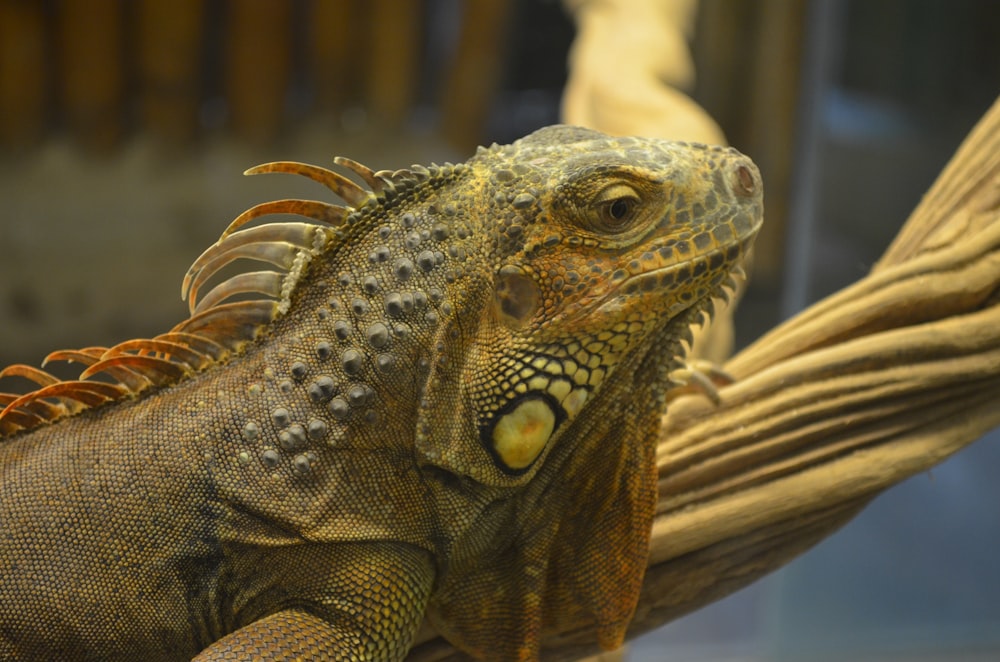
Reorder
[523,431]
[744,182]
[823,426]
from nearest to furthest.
Result: 1. [523,431]
2. [744,182]
3. [823,426]

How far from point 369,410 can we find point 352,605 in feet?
1.17

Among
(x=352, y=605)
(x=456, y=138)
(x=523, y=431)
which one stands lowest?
(x=352, y=605)

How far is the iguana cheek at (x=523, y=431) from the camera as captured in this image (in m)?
1.71

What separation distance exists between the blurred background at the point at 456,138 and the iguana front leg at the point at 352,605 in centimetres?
246

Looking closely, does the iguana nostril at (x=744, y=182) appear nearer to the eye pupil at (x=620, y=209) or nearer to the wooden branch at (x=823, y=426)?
the eye pupil at (x=620, y=209)

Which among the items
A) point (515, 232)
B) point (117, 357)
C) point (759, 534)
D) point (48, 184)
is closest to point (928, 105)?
point (759, 534)

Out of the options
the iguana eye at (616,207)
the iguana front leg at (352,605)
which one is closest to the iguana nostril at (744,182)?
the iguana eye at (616,207)

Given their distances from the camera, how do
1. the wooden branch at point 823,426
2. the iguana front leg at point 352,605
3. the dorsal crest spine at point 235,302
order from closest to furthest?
the iguana front leg at point 352,605, the dorsal crest spine at point 235,302, the wooden branch at point 823,426

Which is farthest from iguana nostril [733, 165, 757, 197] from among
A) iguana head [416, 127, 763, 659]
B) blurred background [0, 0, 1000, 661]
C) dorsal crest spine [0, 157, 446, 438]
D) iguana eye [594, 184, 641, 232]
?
blurred background [0, 0, 1000, 661]

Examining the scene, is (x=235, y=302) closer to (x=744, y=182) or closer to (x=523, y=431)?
(x=523, y=431)

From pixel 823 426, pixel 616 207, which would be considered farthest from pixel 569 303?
pixel 823 426

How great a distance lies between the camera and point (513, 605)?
6.30ft

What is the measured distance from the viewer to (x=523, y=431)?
172 cm

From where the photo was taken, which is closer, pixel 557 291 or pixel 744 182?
pixel 557 291
